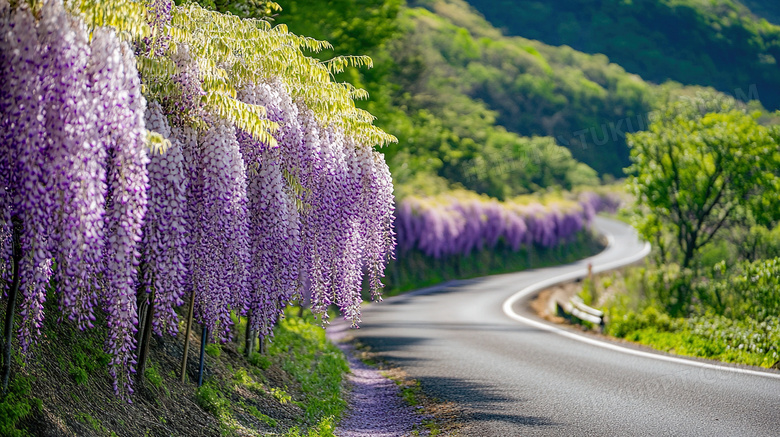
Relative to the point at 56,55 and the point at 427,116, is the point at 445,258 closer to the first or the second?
the point at 427,116

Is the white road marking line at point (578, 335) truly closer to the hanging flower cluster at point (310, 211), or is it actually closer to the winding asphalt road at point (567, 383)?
the winding asphalt road at point (567, 383)

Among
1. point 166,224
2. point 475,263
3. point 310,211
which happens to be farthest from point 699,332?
point 475,263

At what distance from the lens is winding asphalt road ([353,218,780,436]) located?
25.4 feet

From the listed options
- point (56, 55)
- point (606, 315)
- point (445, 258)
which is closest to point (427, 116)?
point (445, 258)

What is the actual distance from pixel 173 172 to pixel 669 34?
452ft

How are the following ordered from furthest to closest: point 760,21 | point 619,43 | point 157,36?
point 619,43
point 760,21
point 157,36

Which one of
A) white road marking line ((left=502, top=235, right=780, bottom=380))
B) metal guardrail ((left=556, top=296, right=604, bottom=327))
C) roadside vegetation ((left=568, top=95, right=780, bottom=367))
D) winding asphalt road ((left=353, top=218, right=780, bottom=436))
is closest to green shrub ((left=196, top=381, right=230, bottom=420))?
winding asphalt road ((left=353, top=218, right=780, bottom=436))

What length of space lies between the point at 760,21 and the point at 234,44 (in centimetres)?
13596

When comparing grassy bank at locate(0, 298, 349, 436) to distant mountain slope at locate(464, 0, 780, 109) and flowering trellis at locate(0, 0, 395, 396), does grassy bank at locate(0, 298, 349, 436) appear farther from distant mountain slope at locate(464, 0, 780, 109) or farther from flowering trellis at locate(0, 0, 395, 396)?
distant mountain slope at locate(464, 0, 780, 109)

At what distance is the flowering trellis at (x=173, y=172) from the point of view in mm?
4426

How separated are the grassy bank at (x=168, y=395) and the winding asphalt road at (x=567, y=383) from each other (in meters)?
1.88

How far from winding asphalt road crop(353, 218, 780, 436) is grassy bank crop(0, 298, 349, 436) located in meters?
1.88

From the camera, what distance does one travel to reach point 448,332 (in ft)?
57.7

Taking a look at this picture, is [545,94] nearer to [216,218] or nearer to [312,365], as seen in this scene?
[312,365]
